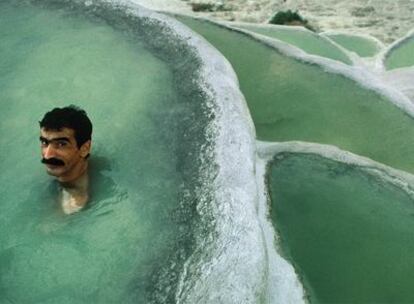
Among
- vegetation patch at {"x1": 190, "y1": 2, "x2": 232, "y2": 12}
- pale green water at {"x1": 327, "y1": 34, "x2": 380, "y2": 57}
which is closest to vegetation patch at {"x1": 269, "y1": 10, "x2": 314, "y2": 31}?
pale green water at {"x1": 327, "y1": 34, "x2": 380, "y2": 57}

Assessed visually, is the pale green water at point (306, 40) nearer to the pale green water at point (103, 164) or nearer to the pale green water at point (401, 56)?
the pale green water at point (401, 56)

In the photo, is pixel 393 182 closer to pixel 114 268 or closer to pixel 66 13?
pixel 114 268

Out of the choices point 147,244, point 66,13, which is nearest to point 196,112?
point 147,244

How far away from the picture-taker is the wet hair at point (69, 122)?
14.0ft

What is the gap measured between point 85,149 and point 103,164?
326 millimetres

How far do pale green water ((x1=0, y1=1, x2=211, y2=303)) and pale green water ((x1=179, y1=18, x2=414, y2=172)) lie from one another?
1.54 meters

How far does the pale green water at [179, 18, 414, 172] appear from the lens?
22.4 ft

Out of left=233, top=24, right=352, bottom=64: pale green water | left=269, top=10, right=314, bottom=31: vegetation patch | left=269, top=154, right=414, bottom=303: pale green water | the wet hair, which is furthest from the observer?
left=269, top=10, right=314, bottom=31: vegetation patch

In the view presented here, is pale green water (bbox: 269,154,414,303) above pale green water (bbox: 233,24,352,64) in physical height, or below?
below

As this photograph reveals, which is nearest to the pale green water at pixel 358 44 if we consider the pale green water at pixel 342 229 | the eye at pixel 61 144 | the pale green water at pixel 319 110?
the pale green water at pixel 319 110

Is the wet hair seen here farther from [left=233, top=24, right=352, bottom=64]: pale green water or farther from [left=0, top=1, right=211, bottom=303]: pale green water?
[left=233, top=24, right=352, bottom=64]: pale green water

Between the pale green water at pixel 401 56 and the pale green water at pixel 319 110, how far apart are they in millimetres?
1837

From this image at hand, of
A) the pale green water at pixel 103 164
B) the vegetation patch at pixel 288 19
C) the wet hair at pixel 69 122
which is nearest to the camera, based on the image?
the pale green water at pixel 103 164

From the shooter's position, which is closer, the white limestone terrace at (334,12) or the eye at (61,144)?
the eye at (61,144)
